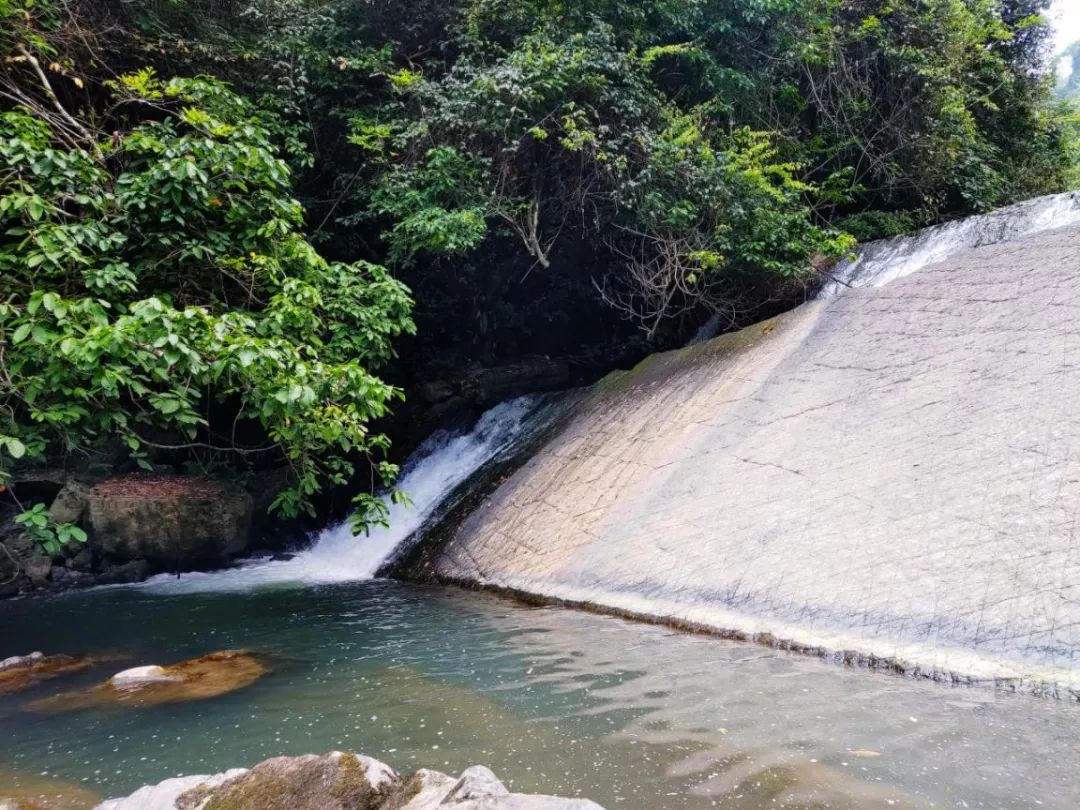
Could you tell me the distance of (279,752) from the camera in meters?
4.25

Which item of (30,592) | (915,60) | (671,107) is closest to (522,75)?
(671,107)

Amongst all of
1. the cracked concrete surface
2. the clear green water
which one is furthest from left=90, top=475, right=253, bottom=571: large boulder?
the clear green water

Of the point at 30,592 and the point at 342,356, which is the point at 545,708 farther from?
the point at 30,592

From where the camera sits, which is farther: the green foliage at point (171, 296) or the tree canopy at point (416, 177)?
the tree canopy at point (416, 177)

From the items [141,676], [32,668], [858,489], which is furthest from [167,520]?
[858,489]

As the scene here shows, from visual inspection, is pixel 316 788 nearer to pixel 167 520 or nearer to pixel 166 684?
pixel 166 684

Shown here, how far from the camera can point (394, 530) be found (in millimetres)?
11633

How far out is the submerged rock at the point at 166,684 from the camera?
5398 millimetres

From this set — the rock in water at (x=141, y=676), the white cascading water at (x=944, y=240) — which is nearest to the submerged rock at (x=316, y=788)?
the rock in water at (x=141, y=676)

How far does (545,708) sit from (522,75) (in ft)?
27.4

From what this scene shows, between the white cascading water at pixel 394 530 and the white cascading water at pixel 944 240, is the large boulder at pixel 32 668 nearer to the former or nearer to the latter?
the white cascading water at pixel 394 530

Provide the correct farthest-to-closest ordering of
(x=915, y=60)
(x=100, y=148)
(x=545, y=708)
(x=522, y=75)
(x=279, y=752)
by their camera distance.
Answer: (x=915, y=60) < (x=522, y=75) < (x=100, y=148) < (x=545, y=708) < (x=279, y=752)

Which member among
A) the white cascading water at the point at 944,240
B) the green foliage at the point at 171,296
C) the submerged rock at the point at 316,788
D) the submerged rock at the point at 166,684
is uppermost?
the green foliage at the point at 171,296

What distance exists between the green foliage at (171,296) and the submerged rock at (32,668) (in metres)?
1.88
